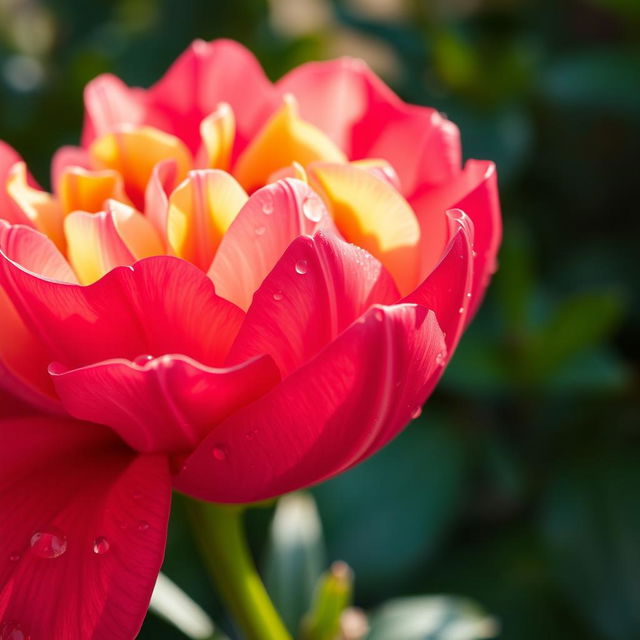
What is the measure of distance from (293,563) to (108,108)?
10.6 inches

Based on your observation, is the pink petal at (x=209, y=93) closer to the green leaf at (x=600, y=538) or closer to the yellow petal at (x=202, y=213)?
the yellow petal at (x=202, y=213)

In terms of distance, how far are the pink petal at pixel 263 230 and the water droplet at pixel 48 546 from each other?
0.10 meters

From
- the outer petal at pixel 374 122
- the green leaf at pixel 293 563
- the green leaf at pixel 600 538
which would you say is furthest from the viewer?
the green leaf at pixel 600 538

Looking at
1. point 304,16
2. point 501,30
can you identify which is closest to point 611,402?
point 501,30

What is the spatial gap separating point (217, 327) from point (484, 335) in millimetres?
562

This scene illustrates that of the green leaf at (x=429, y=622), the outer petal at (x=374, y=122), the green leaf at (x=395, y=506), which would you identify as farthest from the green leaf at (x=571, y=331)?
the outer petal at (x=374, y=122)

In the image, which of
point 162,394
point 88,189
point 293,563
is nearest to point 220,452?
point 162,394

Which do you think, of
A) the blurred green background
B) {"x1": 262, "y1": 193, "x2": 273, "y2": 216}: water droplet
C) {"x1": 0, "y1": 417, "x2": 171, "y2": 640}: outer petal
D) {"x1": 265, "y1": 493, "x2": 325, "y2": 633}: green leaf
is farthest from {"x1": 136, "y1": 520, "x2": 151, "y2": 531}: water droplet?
the blurred green background

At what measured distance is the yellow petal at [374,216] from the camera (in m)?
0.35

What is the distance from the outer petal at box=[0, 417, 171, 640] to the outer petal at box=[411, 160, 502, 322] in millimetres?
141

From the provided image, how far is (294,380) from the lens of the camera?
296 millimetres

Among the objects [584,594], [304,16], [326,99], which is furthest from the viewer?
[304,16]

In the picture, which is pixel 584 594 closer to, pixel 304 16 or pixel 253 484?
pixel 253 484

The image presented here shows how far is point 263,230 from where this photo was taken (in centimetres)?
32
